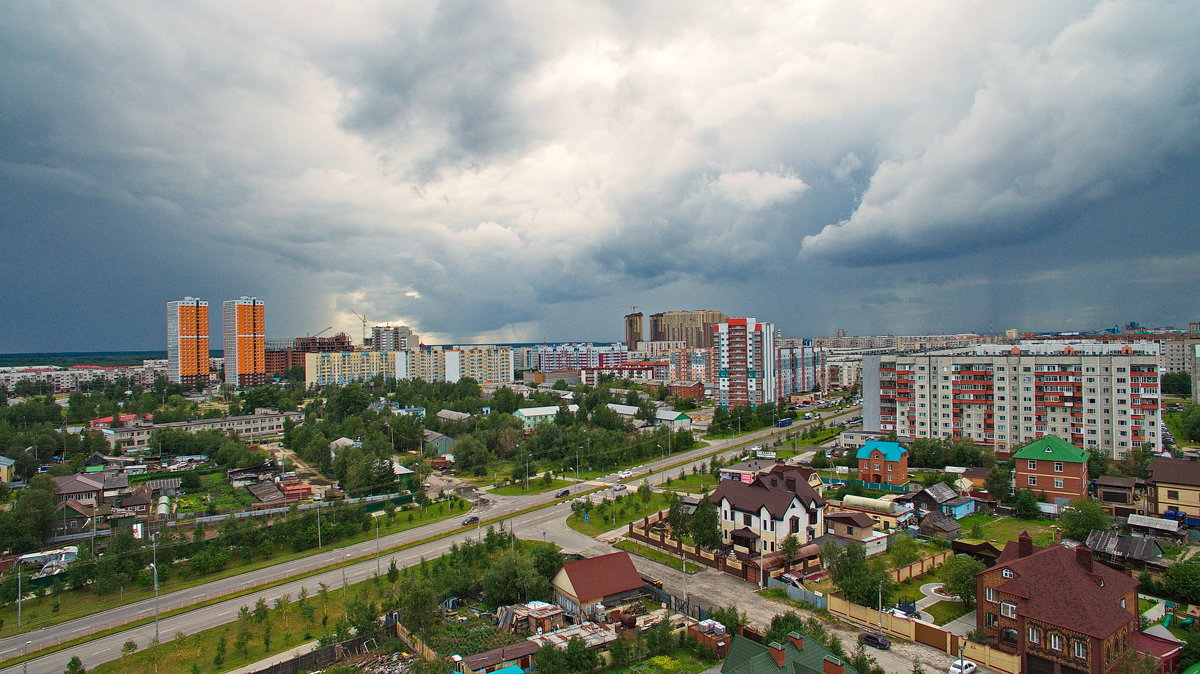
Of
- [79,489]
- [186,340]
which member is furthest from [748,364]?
[186,340]

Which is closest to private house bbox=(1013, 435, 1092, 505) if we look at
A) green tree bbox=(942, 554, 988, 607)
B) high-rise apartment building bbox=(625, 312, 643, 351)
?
green tree bbox=(942, 554, 988, 607)

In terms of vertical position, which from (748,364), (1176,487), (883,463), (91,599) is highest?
(748,364)

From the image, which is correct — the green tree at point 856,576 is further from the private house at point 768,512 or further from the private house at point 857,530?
the private house at point 857,530

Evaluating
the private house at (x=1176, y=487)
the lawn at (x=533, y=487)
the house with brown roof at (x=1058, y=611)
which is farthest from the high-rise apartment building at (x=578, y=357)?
the house with brown roof at (x=1058, y=611)

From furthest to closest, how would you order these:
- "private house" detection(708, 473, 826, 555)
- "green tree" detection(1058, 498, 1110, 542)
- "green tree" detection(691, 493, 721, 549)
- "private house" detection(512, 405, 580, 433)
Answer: "private house" detection(512, 405, 580, 433), "private house" detection(708, 473, 826, 555), "green tree" detection(1058, 498, 1110, 542), "green tree" detection(691, 493, 721, 549)

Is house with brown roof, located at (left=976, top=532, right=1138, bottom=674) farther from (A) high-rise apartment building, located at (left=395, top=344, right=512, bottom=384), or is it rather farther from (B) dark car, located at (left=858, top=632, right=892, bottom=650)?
(A) high-rise apartment building, located at (left=395, top=344, right=512, bottom=384)

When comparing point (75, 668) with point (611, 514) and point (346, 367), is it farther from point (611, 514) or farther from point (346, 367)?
point (346, 367)
